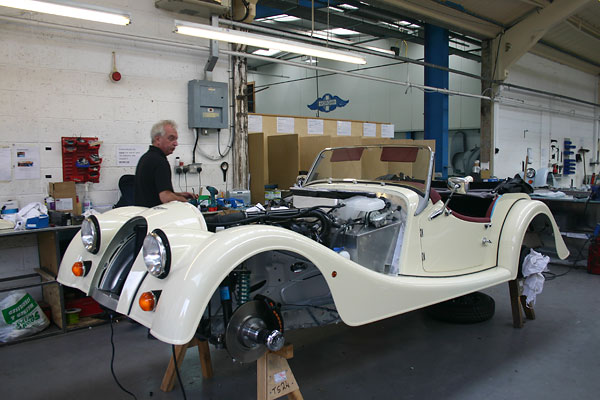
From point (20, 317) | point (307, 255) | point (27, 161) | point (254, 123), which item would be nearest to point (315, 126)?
point (254, 123)

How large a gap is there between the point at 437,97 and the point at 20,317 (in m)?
8.17

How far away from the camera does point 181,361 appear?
9.09 feet

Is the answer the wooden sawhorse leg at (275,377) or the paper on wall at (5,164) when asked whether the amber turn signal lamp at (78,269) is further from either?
the paper on wall at (5,164)

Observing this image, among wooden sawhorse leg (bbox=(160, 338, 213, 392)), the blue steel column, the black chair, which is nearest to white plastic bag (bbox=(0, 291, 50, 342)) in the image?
the black chair

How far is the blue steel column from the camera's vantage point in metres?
8.81

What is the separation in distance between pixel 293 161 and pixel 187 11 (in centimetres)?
225

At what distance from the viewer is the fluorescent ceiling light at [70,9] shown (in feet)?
10.8

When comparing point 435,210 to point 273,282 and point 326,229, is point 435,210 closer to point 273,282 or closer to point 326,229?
point 326,229

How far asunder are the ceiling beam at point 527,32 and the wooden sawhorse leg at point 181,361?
9164mm

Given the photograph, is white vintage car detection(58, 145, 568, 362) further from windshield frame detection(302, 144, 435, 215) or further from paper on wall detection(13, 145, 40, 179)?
paper on wall detection(13, 145, 40, 179)

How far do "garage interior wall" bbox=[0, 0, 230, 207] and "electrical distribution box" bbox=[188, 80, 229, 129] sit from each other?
12cm

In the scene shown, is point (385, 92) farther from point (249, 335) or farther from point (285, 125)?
point (249, 335)

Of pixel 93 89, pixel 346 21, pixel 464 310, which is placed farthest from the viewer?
pixel 346 21

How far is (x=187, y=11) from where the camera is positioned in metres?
5.05
